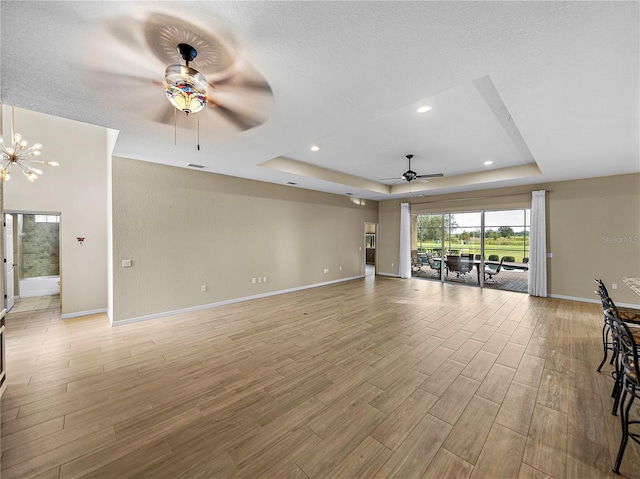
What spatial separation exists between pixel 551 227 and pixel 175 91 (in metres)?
8.25

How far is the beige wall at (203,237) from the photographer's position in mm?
4406

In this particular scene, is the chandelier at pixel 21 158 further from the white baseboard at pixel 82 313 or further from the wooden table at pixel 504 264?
the wooden table at pixel 504 264

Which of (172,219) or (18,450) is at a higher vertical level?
(172,219)

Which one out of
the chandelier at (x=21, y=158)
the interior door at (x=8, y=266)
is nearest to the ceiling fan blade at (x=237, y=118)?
the chandelier at (x=21, y=158)

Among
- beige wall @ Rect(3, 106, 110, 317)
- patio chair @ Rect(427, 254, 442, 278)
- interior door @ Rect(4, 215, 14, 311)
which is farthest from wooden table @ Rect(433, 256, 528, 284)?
interior door @ Rect(4, 215, 14, 311)

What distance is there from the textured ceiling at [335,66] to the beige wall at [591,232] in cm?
246

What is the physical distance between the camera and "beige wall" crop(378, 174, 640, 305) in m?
5.27

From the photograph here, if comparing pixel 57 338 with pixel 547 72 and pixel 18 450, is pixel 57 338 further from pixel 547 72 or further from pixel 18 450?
pixel 547 72

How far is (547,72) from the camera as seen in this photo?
6.49 ft

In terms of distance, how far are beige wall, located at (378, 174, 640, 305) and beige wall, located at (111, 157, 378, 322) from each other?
19.7 ft

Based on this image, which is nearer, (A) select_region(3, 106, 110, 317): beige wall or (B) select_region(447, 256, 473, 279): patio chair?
(A) select_region(3, 106, 110, 317): beige wall

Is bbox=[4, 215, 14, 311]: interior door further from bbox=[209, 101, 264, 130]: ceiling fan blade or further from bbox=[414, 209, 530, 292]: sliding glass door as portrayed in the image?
bbox=[414, 209, 530, 292]: sliding glass door

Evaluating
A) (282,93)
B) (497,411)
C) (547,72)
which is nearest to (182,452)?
(497,411)

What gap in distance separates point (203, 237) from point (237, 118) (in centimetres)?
321
